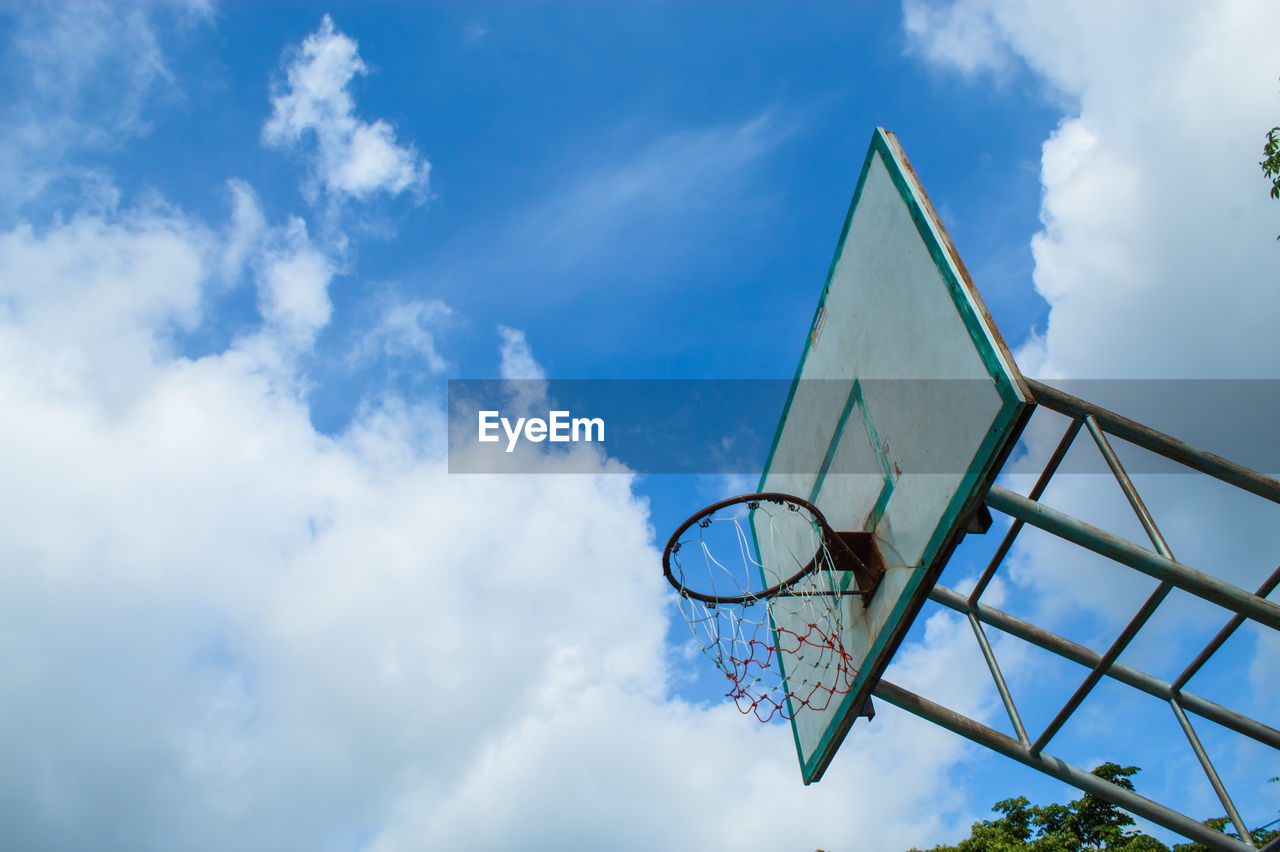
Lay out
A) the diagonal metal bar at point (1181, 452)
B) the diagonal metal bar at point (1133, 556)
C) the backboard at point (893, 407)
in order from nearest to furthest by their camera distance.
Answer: the backboard at point (893, 407) < the diagonal metal bar at point (1133, 556) < the diagonal metal bar at point (1181, 452)

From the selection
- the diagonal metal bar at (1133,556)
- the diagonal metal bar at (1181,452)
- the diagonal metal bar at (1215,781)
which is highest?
the diagonal metal bar at (1181,452)

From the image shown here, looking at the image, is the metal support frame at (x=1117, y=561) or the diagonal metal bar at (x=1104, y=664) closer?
the metal support frame at (x=1117, y=561)

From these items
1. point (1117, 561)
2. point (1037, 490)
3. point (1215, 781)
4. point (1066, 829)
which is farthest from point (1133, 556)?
point (1066, 829)

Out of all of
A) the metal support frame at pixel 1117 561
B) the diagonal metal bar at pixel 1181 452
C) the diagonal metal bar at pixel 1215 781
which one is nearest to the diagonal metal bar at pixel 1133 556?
the metal support frame at pixel 1117 561

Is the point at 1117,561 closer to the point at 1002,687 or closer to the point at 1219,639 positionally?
the point at 1002,687

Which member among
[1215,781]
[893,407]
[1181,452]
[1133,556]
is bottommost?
Answer: [1215,781]

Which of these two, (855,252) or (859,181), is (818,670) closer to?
(855,252)

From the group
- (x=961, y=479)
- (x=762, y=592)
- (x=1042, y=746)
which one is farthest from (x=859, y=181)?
(x=1042, y=746)

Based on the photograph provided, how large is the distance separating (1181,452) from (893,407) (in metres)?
1.72

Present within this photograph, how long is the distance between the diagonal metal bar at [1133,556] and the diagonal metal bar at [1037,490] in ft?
2.06

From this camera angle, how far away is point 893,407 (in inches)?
202

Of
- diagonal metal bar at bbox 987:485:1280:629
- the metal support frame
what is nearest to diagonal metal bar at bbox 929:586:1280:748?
the metal support frame

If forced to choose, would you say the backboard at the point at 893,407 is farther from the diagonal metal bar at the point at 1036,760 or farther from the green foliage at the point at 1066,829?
the green foliage at the point at 1066,829

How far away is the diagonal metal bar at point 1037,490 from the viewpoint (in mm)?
5078
